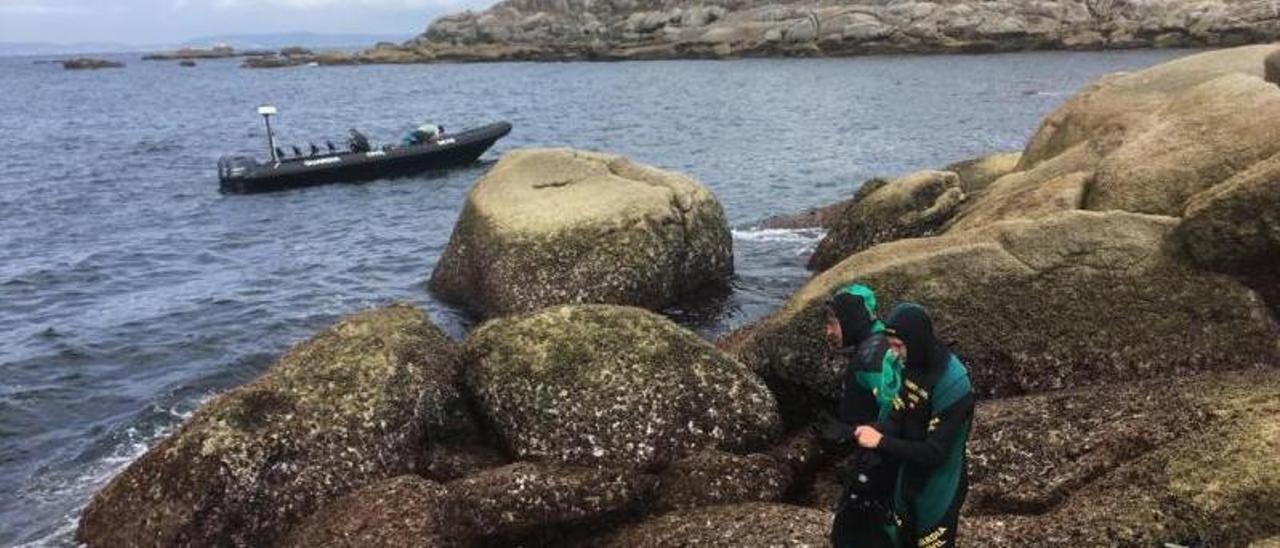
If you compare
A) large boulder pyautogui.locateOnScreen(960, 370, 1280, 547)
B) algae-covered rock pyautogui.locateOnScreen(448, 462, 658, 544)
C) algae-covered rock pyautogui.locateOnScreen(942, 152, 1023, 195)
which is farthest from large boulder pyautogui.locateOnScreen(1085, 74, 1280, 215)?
algae-covered rock pyautogui.locateOnScreen(448, 462, 658, 544)

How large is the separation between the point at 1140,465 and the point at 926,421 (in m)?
3.14

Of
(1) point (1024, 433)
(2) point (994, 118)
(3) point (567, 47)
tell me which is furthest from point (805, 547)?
(3) point (567, 47)

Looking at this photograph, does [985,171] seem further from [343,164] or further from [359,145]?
[359,145]

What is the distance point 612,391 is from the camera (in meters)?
10.4

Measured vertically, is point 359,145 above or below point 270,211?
above

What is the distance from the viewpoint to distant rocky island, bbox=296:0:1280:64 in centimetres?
9038

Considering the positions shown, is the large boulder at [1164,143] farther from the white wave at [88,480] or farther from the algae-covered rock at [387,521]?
the white wave at [88,480]

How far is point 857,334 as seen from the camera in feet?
22.1

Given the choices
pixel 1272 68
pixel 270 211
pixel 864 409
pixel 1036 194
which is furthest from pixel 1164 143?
pixel 270 211

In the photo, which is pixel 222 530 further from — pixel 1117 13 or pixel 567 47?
pixel 567 47

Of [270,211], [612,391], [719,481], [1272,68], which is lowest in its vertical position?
[719,481]

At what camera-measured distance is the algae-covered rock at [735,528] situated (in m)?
8.11

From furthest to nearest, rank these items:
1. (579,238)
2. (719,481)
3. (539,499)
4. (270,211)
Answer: (270,211), (579,238), (719,481), (539,499)

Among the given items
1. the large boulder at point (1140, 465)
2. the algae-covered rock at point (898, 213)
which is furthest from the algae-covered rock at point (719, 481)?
the algae-covered rock at point (898, 213)
